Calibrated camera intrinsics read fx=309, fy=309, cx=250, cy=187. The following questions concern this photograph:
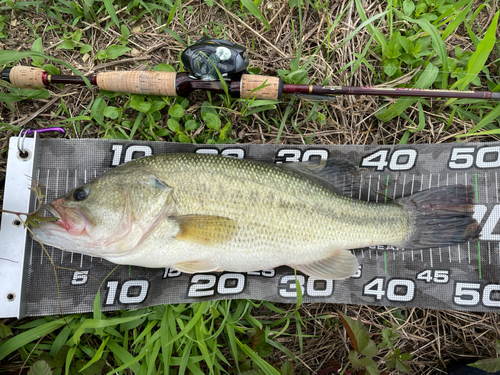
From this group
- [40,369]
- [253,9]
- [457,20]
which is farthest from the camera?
[253,9]

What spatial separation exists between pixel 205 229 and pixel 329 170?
126 cm

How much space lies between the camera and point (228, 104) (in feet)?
9.71

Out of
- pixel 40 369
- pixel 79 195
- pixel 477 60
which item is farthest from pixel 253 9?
pixel 40 369

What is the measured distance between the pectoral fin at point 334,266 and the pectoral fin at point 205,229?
747 mm

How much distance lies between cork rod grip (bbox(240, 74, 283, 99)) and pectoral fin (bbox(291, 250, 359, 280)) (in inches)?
61.0

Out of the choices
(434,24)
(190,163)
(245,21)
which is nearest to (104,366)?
(190,163)

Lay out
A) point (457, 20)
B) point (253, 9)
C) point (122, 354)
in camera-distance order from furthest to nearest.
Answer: point (253, 9) → point (457, 20) → point (122, 354)

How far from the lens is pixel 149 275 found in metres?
2.90

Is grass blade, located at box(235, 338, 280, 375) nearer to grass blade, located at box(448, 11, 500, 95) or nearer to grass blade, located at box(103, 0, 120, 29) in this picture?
grass blade, located at box(448, 11, 500, 95)

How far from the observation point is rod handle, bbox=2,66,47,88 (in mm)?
2797

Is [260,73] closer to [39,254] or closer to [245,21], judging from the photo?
[245,21]

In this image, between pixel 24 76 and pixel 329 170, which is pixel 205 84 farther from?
pixel 24 76

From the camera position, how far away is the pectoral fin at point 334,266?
2.75 m

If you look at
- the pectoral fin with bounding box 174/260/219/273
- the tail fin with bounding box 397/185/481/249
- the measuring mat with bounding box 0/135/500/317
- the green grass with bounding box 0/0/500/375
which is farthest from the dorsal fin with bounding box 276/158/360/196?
the pectoral fin with bounding box 174/260/219/273
